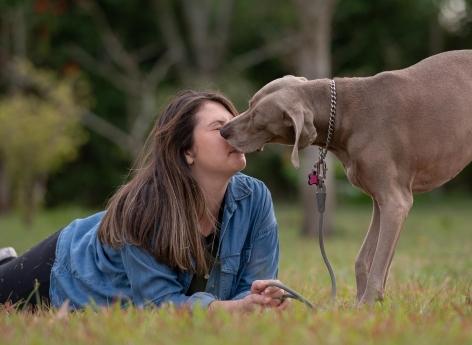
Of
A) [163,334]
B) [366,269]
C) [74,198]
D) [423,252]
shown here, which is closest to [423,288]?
[366,269]

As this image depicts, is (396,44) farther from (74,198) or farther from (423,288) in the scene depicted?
(423,288)

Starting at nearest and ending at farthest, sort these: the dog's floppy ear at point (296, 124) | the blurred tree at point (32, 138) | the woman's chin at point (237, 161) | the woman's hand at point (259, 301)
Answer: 1. the woman's hand at point (259, 301)
2. the dog's floppy ear at point (296, 124)
3. the woman's chin at point (237, 161)
4. the blurred tree at point (32, 138)

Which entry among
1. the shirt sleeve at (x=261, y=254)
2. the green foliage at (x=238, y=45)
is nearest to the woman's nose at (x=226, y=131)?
the shirt sleeve at (x=261, y=254)

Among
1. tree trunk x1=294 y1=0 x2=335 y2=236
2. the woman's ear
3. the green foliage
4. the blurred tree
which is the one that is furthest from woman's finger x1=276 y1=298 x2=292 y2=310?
the green foliage

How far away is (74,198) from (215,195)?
2285 centimetres

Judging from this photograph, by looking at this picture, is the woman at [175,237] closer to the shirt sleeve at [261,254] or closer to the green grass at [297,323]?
the shirt sleeve at [261,254]

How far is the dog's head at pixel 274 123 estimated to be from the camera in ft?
15.7

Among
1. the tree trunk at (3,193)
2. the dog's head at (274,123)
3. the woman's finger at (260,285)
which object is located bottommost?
the tree trunk at (3,193)

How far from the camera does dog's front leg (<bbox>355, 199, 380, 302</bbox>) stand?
16.6ft

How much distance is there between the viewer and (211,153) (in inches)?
189

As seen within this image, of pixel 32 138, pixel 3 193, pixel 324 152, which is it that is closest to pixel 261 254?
pixel 324 152

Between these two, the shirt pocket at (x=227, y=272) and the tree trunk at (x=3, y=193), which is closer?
the shirt pocket at (x=227, y=272)

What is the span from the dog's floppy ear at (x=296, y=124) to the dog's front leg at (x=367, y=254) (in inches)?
26.5

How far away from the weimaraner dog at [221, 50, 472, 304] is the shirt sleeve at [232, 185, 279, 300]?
47cm
